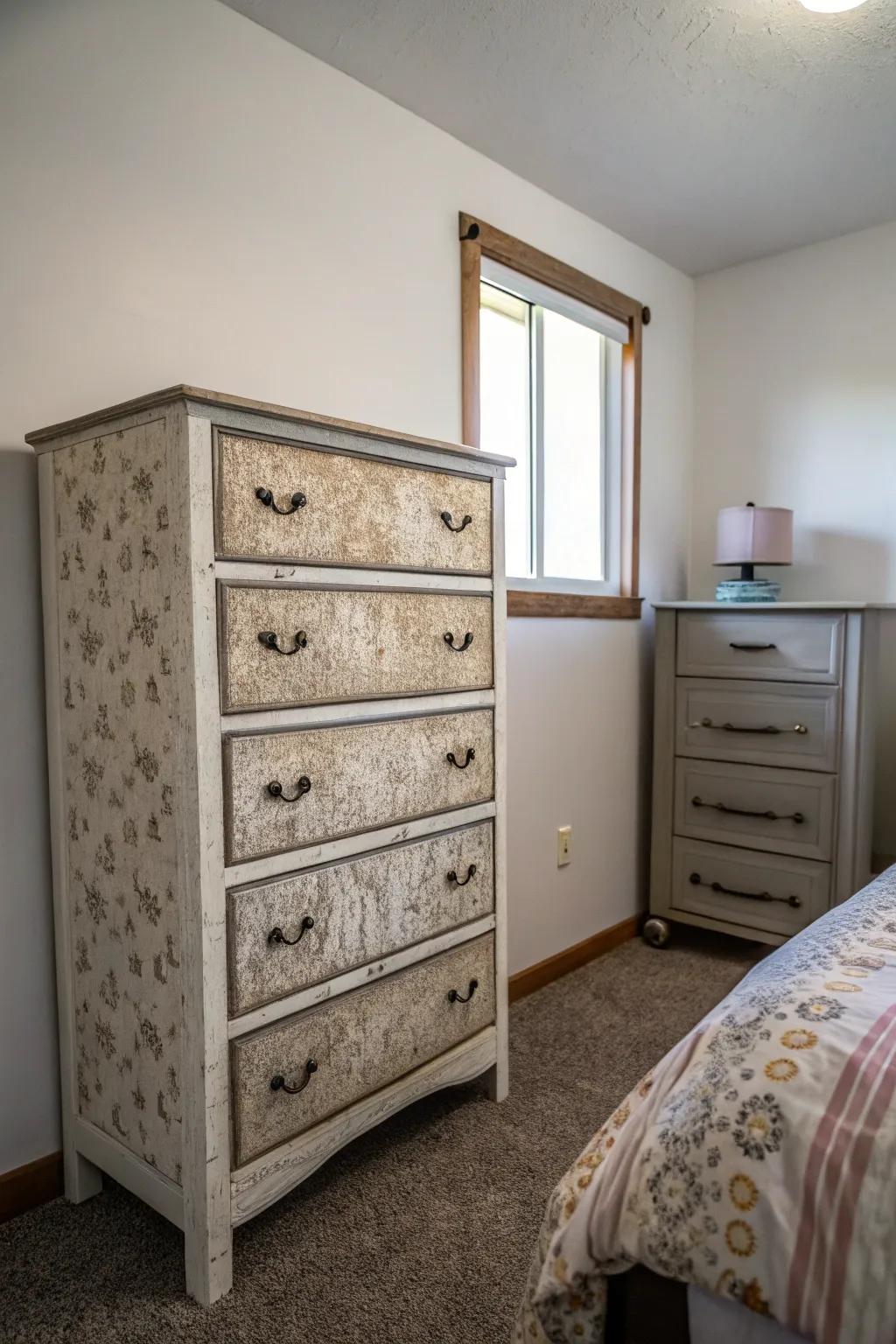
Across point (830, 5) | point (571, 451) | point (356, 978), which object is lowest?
point (356, 978)

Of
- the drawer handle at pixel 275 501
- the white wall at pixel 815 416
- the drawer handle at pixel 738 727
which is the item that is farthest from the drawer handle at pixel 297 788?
the white wall at pixel 815 416

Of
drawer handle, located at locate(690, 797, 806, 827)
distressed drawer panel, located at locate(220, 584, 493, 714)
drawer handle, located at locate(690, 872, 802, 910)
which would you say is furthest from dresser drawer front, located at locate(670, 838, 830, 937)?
distressed drawer panel, located at locate(220, 584, 493, 714)

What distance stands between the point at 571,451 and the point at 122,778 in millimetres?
1878

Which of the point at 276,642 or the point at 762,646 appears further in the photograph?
the point at 762,646

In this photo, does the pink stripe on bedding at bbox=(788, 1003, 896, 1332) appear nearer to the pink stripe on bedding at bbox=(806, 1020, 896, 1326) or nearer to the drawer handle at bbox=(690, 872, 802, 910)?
the pink stripe on bedding at bbox=(806, 1020, 896, 1326)

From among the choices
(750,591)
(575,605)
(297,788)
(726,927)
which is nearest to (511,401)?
(575,605)

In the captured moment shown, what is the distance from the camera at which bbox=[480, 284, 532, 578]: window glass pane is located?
246 cm

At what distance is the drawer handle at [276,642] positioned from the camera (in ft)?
4.28

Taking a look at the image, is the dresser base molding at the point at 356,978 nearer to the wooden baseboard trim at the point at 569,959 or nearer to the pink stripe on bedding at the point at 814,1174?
the wooden baseboard trim at the point at 569,959

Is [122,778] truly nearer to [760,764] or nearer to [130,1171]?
[130,1171]

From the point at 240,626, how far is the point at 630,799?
1932 millimetres

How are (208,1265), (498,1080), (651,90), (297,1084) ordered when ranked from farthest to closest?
(651,90) → (498,1080) → (297,1084) → (208,1265)

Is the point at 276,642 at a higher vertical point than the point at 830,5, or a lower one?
lower

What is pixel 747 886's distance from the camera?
→ 256cm
